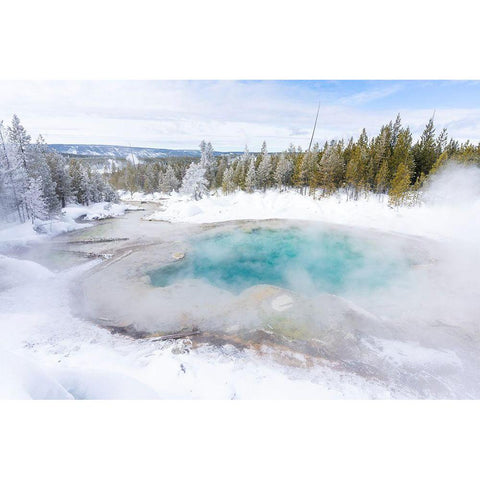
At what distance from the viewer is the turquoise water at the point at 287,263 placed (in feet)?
45.5

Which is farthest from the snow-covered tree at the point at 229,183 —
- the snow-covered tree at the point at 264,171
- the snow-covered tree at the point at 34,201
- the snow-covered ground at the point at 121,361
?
the snow-covered ground at the point at 121,361

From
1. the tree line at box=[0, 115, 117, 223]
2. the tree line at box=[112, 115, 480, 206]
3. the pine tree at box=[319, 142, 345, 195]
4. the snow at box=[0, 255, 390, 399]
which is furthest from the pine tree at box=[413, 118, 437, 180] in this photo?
the tree line at box=[0, 115, 117, 223]

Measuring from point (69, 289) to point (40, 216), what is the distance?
17.3m

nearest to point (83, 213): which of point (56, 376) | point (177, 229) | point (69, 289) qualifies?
point (177, 229)

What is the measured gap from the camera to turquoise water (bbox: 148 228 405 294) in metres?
13.9

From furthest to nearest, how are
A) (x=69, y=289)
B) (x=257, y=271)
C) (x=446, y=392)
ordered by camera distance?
(x=257, y=271) < (x=69, y=289) < (x=446, y=392)

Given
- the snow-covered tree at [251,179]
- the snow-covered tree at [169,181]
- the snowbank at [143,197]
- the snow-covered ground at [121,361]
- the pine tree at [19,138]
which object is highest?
the pine tree at [19,138]

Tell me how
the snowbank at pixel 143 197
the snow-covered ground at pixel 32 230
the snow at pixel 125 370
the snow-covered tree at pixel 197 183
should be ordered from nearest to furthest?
the snow at pixel 125 370 < the snow-covered ground at pixel 32 230 < the snow-covered tree at pixel 197 183 < the snowbank at pixel 143 197

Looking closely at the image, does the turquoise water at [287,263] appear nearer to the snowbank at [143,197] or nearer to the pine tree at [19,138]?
the pine tree at [19,138]

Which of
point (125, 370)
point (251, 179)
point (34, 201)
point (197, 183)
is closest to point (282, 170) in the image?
point (251, 179)

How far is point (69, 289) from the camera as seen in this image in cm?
1205

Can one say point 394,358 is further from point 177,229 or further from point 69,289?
point 177,229

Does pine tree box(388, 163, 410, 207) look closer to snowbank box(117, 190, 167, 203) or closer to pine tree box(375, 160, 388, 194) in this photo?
pine tree box(375, 160, 388, 194)

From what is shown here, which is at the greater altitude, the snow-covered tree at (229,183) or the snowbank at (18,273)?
the snow-covered tree at (229,183)
